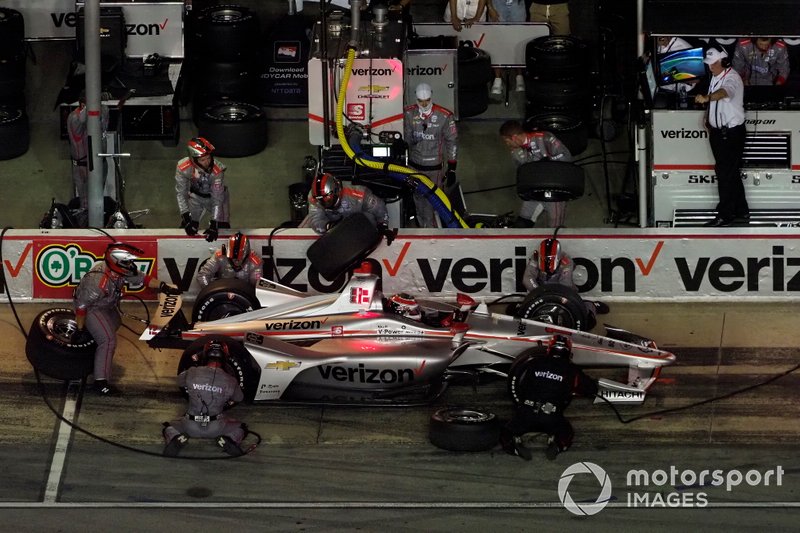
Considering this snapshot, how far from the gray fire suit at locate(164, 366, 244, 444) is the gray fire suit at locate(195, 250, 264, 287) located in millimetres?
2083

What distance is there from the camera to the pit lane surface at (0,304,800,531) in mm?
14625

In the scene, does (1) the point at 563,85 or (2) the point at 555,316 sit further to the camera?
(1) the point at 563,85

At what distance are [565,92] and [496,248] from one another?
128 inches

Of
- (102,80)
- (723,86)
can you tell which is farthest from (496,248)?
(102,80)

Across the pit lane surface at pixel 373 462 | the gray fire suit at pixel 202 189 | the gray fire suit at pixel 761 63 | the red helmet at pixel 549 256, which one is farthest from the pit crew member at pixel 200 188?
the gray fire suit at pixel 761 63

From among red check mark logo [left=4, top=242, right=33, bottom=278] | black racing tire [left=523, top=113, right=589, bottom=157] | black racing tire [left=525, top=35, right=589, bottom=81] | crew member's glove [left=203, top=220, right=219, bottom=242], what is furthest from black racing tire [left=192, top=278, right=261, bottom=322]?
black racing tire [left=525, top=35, right=589, bottom=81]

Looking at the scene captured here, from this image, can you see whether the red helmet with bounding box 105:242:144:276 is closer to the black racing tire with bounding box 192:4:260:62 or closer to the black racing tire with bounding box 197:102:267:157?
the black racing tire with bounding box 197:102:267:157

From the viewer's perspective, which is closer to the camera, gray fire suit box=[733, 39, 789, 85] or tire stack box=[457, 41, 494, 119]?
gray fire suit box=[733, 39, 789, 85]

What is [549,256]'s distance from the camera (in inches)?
688

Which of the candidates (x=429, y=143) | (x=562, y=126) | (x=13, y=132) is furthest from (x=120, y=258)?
(x=562, y=126)

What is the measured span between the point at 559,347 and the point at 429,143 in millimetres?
4614

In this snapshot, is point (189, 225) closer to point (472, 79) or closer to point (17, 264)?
point (17, 264)

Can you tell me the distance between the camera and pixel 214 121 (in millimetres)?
20906

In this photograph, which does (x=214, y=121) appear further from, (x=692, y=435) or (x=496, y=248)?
(x=692, y=435)
